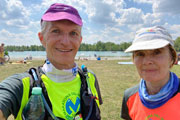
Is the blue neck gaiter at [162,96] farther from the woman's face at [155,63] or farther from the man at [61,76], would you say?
the man at [61,76]

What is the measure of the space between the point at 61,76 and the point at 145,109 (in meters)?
1.11

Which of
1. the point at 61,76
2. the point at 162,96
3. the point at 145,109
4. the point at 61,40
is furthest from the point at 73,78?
the point at 162,96

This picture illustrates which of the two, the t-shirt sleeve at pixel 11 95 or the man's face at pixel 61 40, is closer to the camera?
the t-shirt sleeve at pixel 11 95

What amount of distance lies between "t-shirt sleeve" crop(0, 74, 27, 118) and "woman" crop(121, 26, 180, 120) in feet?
4.16

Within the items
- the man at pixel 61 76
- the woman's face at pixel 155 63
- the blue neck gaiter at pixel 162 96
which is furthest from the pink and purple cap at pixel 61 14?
the blue neck gaiter at pixel 162 96

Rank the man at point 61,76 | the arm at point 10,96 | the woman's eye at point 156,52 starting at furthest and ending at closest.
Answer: the woman's eye at point 156,52, the man at point 61,76, the arm at point 10,96

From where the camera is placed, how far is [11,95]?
137 cm

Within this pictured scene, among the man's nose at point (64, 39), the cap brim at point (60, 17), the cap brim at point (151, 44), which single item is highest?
the cap brim at point (60, 17)

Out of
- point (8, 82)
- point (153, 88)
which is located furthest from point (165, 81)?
point (8, 82)

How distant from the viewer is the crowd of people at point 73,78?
1.52 metres

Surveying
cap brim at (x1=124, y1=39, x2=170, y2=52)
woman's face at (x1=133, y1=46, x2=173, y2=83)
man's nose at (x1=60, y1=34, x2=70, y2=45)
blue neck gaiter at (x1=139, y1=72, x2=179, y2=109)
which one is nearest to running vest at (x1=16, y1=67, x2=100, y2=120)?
man's nose at (x1=60, y1=34, x2=70, y2=45)

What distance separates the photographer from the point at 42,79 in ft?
5.49

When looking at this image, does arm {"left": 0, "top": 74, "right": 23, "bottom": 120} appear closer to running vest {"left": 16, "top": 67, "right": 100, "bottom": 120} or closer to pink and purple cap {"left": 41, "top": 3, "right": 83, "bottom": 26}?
running vest {"left": 16, "top": 67, "right": 100, "bottom": 120}

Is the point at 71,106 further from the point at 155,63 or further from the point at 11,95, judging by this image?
the point at 155,63
